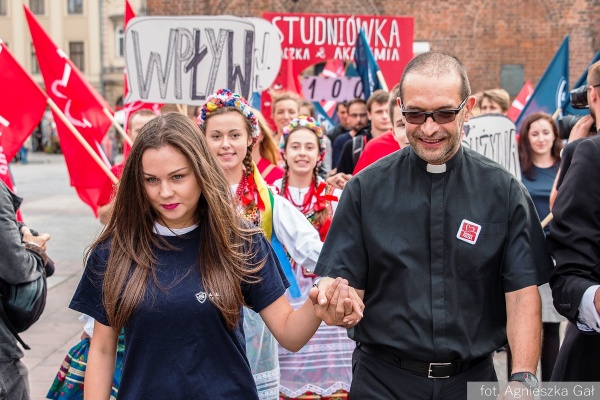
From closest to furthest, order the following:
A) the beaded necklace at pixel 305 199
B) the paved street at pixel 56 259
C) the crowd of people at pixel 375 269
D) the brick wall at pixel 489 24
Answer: the crowd of people at pixel 375 269 < the beaded necklace at pixel 305 199 < the paved street at pixel 56 259 < the brick wall at pixel 489 24

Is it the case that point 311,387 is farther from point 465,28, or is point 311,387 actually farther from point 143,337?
point 465,28

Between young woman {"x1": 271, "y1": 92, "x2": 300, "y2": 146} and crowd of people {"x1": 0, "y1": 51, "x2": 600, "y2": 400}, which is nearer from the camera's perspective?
crowd of people {"x1": 0, "y1": 51, "x2": 600, "y2": 400}

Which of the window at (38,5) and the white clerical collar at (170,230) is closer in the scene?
the white clerical collar at (170,230)

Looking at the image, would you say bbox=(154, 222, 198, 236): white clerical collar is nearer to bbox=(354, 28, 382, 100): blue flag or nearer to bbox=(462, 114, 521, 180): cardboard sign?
bbox=(462, 114, 521, 180): cardboard sign

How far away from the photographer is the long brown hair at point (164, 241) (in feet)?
8.71

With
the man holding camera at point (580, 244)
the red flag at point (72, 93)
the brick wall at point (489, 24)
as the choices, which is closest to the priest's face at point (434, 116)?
the man holding camera at point (580, 244)

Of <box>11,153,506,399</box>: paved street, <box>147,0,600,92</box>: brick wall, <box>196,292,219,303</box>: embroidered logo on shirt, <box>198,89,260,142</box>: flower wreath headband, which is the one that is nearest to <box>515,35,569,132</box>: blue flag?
<box>11,153,506,399</box>: paved street

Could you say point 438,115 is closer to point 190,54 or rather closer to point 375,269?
point 375,269

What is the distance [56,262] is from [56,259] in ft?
1.04

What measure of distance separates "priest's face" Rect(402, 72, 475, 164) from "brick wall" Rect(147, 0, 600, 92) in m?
19.8

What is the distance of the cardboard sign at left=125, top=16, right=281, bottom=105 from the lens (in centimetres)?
593

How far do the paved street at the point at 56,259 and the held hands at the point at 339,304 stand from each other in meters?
1.07

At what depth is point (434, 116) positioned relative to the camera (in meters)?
2.72

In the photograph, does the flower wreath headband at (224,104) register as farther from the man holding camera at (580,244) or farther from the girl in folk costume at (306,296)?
the man holding camera at (580,244)
